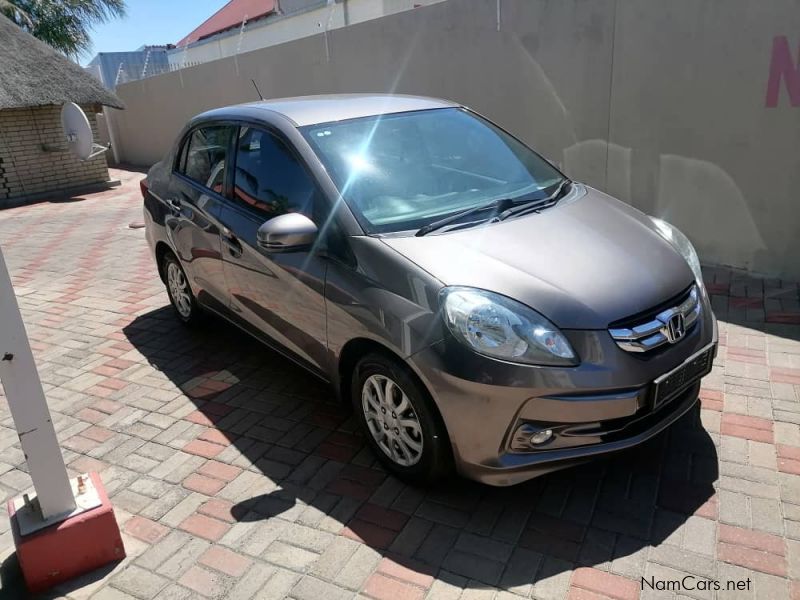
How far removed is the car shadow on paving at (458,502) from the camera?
103 inches

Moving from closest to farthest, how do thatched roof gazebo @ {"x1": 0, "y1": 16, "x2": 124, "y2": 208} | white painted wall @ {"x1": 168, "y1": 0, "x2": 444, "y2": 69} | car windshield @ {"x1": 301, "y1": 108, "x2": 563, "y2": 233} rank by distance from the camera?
car windshield @ {"x1": 301, "y1": 108, "x2": 563, "y2": 233} < white painted wall @ {"x1": 168, "y1": 0, "x2": 444, "y2": 69} < thatched roof gazebo @ {"x1": 0, "y1": 16, "x2": 124, "y2": 208}

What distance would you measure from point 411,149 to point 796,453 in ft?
8.26

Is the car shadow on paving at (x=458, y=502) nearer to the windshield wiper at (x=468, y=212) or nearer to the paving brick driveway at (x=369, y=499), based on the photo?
the paving brick driveway at (x=369, y=499)

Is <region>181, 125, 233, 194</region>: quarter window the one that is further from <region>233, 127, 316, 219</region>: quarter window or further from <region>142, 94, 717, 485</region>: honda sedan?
<region>233, 127, 316, 219</region>: quarter window

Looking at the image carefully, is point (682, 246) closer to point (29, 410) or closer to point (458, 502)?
point (458, 502)

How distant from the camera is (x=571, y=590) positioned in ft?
7.93

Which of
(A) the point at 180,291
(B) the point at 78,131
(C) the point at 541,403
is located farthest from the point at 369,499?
(B) the point at 78,131

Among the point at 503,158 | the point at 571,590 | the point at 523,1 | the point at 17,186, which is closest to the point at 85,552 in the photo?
the point at 571,590

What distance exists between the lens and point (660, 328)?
107 inches

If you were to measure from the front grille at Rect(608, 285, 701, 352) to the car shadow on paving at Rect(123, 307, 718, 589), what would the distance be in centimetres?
66

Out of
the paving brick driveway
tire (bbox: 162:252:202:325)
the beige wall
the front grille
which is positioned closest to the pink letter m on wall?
the beige wall

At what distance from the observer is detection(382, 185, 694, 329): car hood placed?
262cm

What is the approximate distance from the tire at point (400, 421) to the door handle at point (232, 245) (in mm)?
1211

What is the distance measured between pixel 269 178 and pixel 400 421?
1.63 meters
